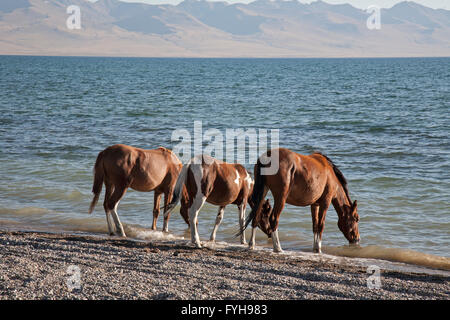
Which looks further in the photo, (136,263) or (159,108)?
(159,108)

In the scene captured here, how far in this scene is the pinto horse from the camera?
9281 mm

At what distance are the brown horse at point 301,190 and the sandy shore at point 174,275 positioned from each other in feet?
2.24

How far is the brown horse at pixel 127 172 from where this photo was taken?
9906mm

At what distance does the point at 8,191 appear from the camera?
1470 centimetres

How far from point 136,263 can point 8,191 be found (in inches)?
323

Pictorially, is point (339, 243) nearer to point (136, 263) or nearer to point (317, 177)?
point (317, 177)

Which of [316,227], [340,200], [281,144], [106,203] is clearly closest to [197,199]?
[106,203]

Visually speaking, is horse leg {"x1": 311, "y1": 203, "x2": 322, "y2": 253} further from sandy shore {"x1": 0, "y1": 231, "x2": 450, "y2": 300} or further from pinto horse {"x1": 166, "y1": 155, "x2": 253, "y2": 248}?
pinto horse {"x1": 166, "y1": 155, "x2": 253, "y2": 248}

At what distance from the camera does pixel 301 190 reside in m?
9.13

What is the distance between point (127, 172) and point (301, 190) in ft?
10.4

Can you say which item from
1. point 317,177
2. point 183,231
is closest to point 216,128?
point 183,231

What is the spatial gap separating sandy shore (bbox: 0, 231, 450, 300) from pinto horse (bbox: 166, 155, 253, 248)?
31.1 inches

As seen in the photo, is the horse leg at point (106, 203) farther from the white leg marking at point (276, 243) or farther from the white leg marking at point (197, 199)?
the white leg marking at point (276, 243)

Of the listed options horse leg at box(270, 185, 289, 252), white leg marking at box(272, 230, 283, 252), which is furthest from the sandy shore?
horse leg at box(270, 185, 289, 252)
